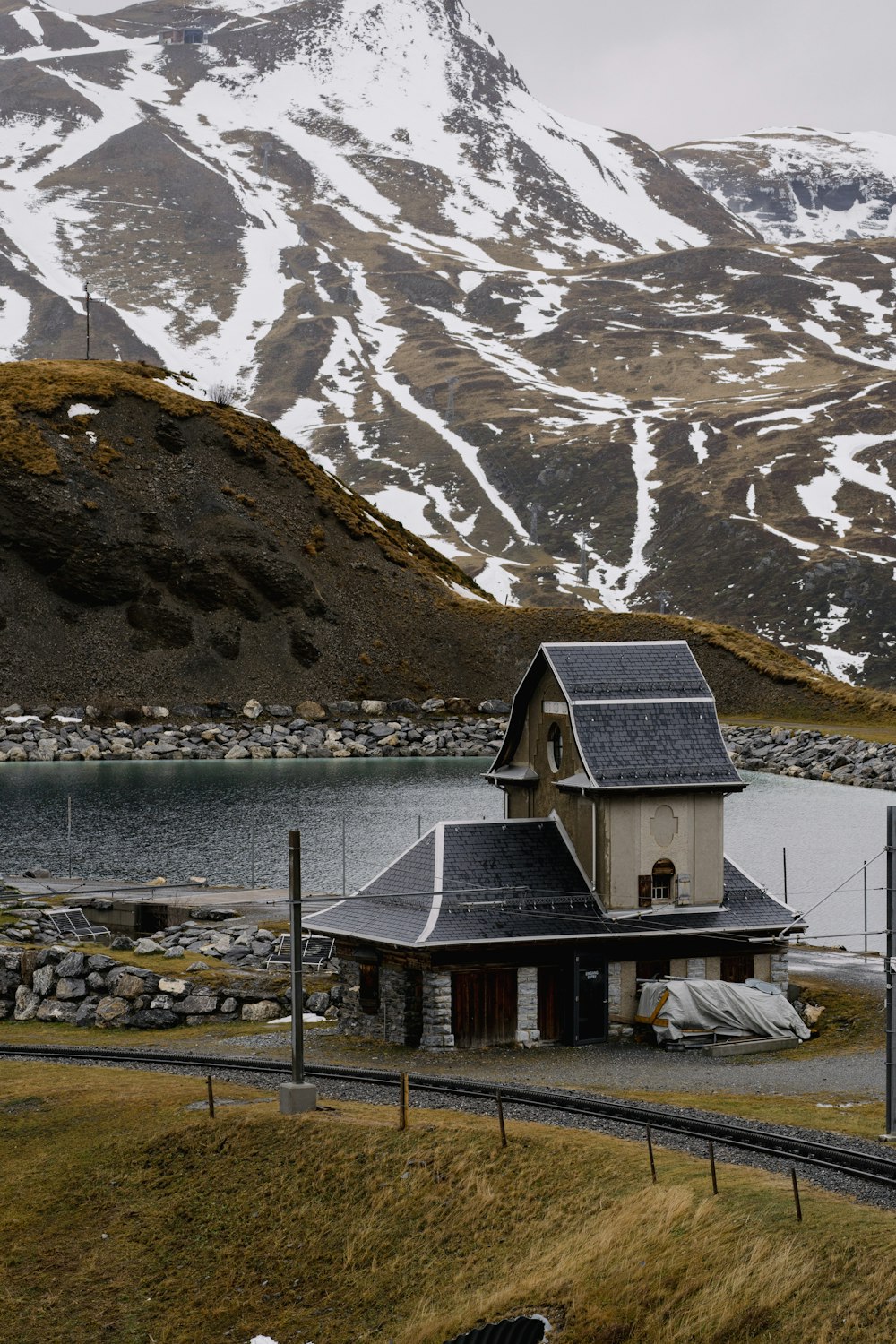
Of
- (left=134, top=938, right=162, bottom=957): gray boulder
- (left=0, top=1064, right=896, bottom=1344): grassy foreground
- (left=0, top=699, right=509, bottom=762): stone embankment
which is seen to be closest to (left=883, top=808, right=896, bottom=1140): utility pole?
(left=0, top=1064, right=896, bottom=1344): grassy foreground

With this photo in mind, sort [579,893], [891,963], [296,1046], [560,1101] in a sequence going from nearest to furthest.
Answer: [891,963] < [296,1046] < [560,1101] < [579,893]

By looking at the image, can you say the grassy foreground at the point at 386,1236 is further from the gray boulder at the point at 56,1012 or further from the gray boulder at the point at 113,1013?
the gray boulder at the point at 56,1012

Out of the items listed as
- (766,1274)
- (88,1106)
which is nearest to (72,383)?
(88,1106)

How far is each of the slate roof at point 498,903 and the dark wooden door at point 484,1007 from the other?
Answer: 134 cm

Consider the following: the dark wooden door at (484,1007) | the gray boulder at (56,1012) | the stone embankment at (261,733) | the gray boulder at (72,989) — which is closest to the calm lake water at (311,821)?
the stone embankment at (261,733)

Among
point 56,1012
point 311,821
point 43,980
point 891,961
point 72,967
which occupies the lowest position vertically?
point 56,1012

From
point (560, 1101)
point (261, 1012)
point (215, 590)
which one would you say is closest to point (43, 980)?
point (261, 1012)

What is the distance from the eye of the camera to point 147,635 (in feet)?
508

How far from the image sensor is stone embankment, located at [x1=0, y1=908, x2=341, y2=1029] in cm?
4916

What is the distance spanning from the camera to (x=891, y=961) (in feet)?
111

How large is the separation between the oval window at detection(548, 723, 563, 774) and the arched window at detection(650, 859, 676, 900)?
474 cm

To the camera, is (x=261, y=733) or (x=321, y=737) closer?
(x=261, y=733)

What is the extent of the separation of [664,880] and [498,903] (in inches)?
231

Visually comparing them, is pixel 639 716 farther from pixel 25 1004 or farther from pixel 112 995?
pixel 25 1004
